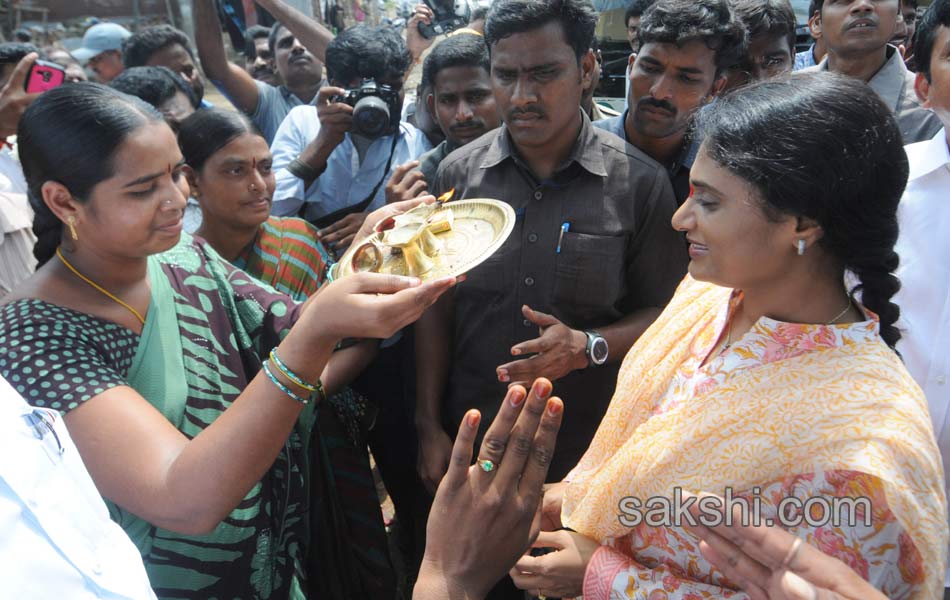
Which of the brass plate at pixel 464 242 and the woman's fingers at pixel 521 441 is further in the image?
the brass plate at pixel 464 242

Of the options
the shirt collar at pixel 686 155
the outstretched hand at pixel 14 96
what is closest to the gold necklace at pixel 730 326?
the shirt collar at pixel 686 155

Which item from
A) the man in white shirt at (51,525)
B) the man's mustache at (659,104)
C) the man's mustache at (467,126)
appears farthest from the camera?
the man's mustache at (467,126)

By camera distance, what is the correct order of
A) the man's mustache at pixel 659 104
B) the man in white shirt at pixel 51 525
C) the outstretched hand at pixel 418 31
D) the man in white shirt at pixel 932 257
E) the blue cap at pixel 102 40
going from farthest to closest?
the blue cap at pixel 102 40
the outstretched hand at pixel 418 31
the man's mustache at pixel 659 104
the man in white shirt at pixel 932 257
the man in white shirt at pixel 51 525

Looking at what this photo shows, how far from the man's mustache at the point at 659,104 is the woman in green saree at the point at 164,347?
1.41 metres

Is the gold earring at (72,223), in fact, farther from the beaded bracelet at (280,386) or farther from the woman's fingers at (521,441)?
the woman's fingers at (521,441)

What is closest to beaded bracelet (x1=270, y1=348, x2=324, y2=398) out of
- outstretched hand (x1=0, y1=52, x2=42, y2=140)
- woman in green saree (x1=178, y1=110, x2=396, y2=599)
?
woman in green saree (x1=178, y1=110, x2=396, y2=599)

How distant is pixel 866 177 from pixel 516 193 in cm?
114

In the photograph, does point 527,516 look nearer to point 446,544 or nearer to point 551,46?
point 446,544

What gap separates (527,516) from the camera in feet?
4.55

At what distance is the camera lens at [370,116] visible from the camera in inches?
115

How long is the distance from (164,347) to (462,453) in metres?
0.87

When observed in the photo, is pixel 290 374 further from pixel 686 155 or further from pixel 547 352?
pixel 686 155

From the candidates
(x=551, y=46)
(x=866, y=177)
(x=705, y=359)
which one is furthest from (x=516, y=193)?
(x=866, y=177)

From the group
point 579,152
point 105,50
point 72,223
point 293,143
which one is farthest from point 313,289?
point 105,50
